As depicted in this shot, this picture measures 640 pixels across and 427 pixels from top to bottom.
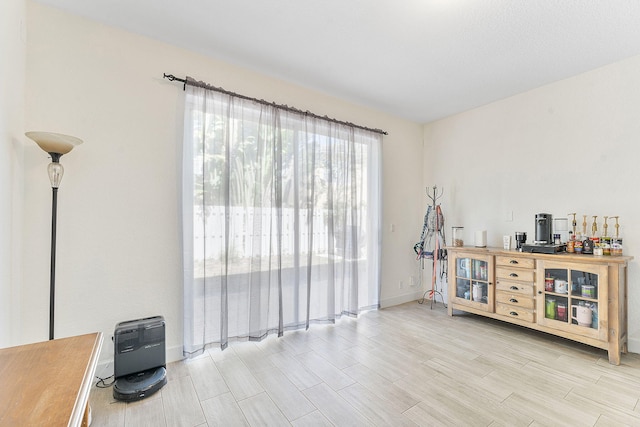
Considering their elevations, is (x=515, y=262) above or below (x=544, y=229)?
below

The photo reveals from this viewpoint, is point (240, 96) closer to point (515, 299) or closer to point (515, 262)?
point (515, 262)

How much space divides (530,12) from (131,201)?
3.36 metres

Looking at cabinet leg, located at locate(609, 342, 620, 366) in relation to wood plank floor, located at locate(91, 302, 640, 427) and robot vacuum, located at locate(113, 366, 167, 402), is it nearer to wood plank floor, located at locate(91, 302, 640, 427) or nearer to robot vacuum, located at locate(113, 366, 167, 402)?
wood plank floor, located at locate(91, 302, 640, 427)

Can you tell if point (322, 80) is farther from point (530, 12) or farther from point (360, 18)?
point (530, 12)

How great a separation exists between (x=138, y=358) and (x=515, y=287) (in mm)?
3573

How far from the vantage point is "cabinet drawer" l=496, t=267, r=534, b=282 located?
2955mm

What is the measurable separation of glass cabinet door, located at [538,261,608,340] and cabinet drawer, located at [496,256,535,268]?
0.12 m

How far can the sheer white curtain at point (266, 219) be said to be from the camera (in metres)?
2.51

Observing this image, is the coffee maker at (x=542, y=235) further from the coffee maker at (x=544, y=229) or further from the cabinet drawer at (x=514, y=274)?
the cabinet drawer at (x=514, y=274)

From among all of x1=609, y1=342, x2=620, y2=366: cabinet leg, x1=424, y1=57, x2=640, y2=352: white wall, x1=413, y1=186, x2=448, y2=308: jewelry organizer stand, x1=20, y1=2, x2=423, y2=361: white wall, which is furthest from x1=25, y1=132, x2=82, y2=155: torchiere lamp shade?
x1=609, y1=342, x2=620, y2=366: cabinet leg

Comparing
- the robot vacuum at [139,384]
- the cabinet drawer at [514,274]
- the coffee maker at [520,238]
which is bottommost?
the robot vacuum at [139,384]

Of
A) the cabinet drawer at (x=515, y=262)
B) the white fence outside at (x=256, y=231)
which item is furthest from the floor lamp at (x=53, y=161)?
the cabinet drawer at (x=515, y=262)

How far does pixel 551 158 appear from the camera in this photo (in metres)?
3.19

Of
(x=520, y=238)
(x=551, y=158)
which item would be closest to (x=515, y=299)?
(x=520, y=238)
